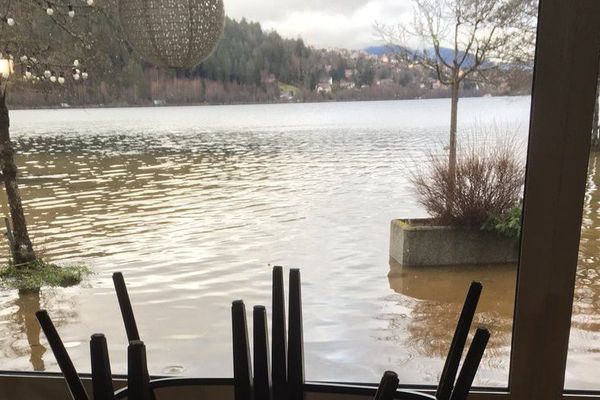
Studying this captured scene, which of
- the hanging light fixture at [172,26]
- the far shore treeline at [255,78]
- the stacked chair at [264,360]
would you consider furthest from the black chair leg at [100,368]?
the far shore treeline at [255,78]

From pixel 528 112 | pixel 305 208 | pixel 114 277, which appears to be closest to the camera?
pixel 114 277

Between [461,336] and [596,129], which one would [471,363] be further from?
[596,129]

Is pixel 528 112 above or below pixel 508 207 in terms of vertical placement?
above

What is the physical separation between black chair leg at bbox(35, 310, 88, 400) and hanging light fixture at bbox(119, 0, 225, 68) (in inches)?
33.9

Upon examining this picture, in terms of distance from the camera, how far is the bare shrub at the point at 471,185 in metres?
1.67

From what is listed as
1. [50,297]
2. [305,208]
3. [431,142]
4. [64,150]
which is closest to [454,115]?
[431,142]

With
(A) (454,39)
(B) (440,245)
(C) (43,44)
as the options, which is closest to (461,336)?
(A) (454,39)

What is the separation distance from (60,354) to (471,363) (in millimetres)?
524

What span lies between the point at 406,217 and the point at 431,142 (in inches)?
27.0

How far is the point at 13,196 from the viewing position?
224 cm

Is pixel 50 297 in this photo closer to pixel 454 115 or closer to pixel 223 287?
pixel 223 287

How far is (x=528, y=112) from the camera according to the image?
1.04 metres

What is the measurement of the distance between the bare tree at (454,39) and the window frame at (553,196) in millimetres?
564

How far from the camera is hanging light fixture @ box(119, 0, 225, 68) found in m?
Result: 1.30
